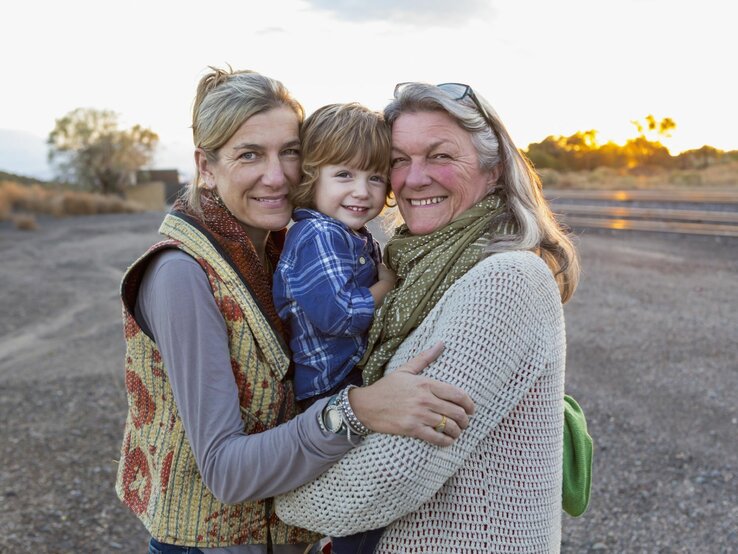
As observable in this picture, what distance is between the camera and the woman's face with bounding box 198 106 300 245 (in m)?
2.20

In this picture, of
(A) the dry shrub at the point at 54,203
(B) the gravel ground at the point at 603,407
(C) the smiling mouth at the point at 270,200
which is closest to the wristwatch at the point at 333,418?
(C) the smiling mouth at the point at 270,200

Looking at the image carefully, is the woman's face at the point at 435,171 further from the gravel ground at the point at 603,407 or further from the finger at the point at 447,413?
the gravel ground at the point at 603,407

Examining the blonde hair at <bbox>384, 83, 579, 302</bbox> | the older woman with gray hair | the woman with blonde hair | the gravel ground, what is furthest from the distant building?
the older woman with gray hair

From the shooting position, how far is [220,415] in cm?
187

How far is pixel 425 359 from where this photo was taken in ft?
5.82

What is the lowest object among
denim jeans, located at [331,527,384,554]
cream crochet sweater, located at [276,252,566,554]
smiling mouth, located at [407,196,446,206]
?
denim jeans, located at [331,527,384,554]

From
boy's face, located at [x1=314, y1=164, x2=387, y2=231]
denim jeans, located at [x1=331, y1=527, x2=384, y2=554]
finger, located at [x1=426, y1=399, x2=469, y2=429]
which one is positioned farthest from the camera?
boy's face, located at [x1=314, y1=164, x2=387, y2=231]

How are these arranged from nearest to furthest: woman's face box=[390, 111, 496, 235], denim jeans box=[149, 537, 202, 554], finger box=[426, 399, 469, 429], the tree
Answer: finger box=[426, 399, 469, 429] < denim jeans box=[149, 537, 202, 554] < woman's face box=[390, 111, 496, 235] < the tree

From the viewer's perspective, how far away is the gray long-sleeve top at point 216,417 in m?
1.84

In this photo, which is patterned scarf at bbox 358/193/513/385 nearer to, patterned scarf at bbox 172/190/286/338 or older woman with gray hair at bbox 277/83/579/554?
older woman with gray hair at bbox 277/83/579/554

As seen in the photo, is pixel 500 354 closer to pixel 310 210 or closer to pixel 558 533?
pixel 558 533

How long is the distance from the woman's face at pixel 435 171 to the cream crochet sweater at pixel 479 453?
427mm

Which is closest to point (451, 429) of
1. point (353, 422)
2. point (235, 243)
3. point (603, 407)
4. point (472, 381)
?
point (472, 381)

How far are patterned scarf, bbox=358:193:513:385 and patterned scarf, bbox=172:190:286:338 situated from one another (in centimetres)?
31
